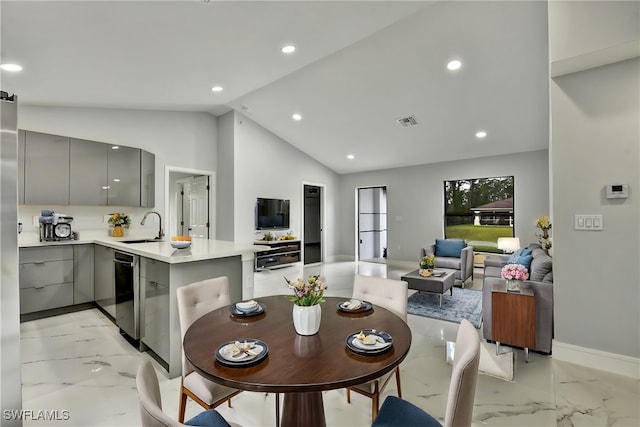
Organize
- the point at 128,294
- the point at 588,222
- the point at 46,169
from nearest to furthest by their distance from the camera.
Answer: the point at 588,222 < the point at 128,294 < the point at 46,169

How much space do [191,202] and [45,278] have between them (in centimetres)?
322

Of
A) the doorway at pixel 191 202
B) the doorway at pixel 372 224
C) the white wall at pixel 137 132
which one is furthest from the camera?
the doorway at pixel 372 224

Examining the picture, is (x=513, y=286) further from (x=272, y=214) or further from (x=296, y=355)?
(x=272, y=214)

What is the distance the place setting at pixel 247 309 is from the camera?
1.55 metres

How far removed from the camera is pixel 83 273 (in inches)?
147

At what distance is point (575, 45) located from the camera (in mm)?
2314

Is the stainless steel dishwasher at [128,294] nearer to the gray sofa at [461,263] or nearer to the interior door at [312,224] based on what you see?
the gray sofa at [461,263]

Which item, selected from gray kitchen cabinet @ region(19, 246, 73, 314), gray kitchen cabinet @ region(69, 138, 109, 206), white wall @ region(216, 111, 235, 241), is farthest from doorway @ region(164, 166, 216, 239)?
gray kitchen cabinet @ region(19, 246, 73, 314)

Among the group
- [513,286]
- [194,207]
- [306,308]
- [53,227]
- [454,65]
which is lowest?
[513,286]

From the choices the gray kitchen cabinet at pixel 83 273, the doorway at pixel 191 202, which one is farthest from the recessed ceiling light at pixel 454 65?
the gray kitchen cabinet at pixel 83 273

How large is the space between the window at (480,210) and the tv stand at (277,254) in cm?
354

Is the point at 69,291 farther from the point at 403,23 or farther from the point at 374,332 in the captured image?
the point at 403,23

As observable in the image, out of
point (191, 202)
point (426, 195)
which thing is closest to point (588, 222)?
point (426, 195)

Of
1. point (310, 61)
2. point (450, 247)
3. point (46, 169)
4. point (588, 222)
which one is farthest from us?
point (450, 247)
